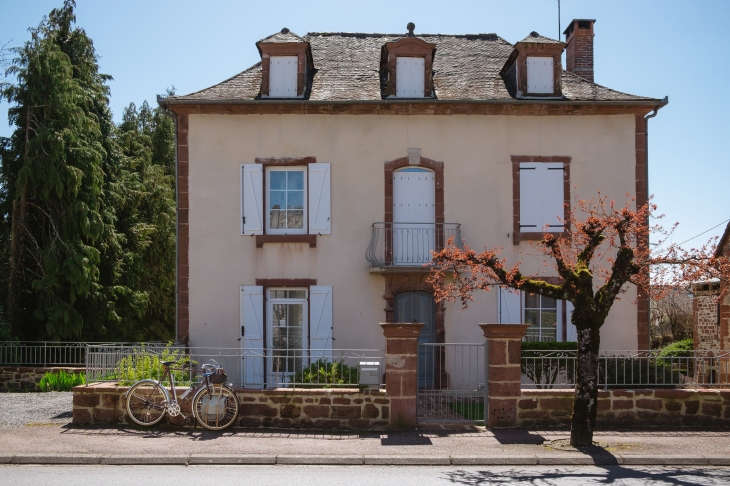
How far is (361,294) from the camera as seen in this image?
16219 millimetres

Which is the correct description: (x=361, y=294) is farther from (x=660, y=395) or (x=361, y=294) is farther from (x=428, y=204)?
(x=660, y=395)

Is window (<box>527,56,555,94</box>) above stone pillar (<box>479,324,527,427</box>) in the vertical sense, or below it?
above

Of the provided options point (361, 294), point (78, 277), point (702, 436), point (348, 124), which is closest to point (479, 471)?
point (702, 436)

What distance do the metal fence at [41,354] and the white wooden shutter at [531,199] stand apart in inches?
411

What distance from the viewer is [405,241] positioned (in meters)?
16.2

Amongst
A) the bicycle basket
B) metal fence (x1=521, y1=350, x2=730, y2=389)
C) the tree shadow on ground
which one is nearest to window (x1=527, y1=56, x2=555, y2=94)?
metal fence (x1=521, y1=350, x2=730, y2=389)

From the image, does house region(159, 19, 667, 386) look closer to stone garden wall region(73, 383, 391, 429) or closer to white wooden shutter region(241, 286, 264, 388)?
white wooden shutter region(241, 286, 264, 388)

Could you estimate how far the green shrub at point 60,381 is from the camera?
1747 centimetres

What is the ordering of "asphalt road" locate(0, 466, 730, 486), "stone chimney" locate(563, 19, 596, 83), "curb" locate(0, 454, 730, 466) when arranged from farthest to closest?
"stone chimney" locate(563, 19, 596, 83)
"curb" locate(0, 454, 730, 466)
"asphalt road" locate(0, 466, 730, 486)

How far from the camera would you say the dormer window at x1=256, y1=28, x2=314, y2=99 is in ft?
54.4

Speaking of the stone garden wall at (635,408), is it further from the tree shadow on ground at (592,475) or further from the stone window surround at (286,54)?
the stone window surround at (286,54)

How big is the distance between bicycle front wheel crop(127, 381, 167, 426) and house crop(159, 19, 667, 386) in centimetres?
480

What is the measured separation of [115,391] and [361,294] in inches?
240

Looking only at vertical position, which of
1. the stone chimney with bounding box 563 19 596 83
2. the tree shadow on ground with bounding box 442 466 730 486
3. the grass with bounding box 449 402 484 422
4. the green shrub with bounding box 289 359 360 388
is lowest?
the tree shadow on ground with bounding box 442 466 730 486
